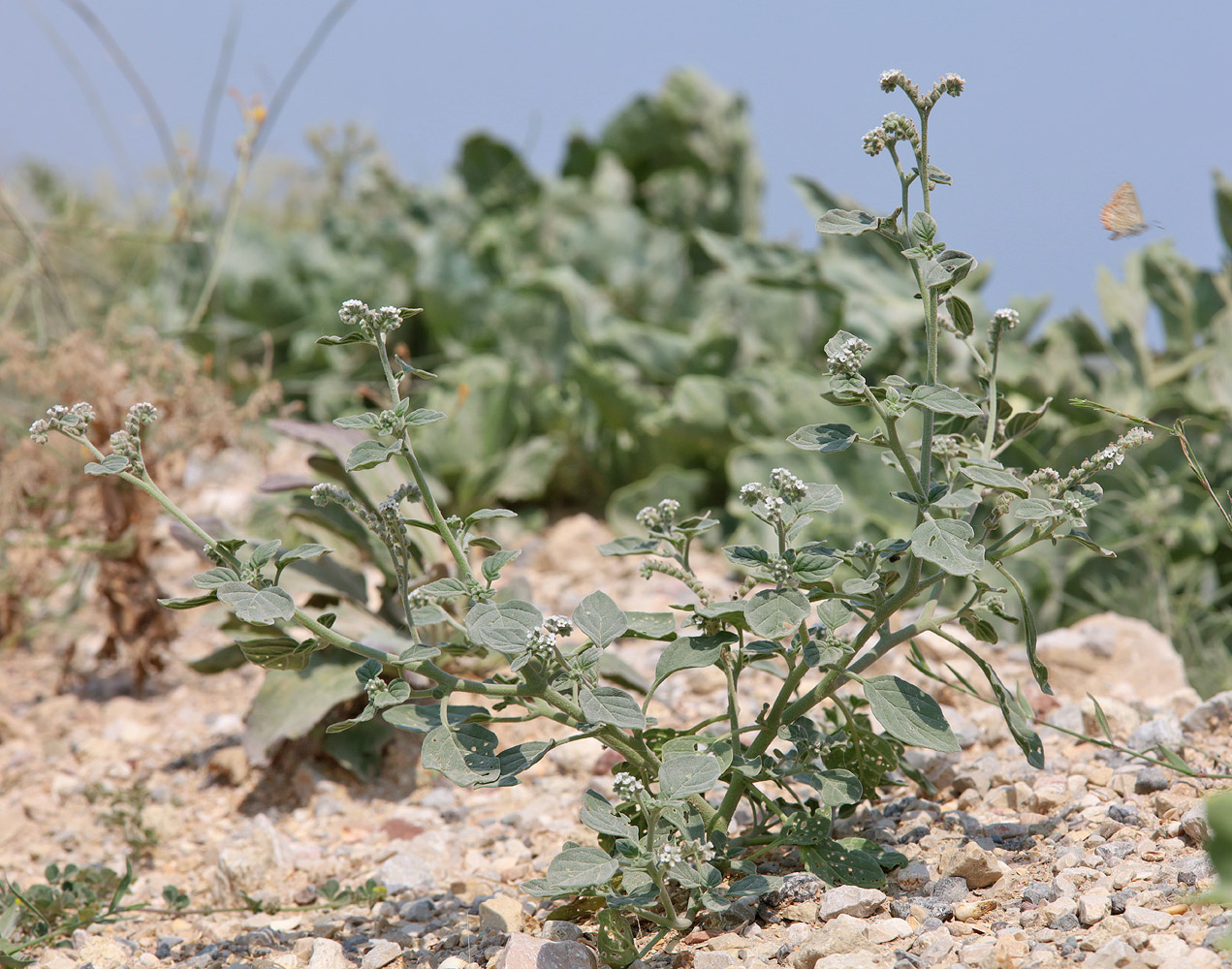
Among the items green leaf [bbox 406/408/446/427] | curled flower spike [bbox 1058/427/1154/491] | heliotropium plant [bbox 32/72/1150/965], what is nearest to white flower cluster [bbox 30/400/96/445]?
heliotropium plant [bbox 32/72/1150/965]

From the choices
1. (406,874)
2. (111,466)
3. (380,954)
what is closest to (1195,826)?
(380,954)

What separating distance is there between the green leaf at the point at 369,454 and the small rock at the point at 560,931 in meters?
0.74

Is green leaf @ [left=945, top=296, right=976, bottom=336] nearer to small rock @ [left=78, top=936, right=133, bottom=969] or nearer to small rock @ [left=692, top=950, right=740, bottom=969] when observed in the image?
small rock @ [left=692, top=950, right=740, bottom=969]

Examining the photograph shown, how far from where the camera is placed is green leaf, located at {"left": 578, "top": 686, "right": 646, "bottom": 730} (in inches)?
51.8

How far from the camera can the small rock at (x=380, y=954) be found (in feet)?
5.19

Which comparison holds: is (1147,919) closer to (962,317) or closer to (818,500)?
(818,500)

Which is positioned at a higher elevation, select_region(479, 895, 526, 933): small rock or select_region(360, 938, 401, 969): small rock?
select_region(479, 895, 526, 933): small rock

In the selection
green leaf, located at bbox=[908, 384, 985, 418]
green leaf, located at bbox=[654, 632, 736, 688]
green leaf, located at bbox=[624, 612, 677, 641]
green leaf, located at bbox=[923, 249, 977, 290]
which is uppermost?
green leaf, located at bbox=[923, 249, 977, 290]

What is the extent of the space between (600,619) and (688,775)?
233mm

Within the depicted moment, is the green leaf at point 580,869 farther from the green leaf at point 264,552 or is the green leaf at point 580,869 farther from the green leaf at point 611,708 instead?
A: the green leaf at point 264,552

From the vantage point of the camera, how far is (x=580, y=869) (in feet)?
4.42

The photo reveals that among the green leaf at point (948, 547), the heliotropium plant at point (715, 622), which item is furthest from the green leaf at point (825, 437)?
the green leaf at point (948, 547)

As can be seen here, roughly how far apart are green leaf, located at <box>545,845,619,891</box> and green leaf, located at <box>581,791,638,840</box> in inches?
1.5

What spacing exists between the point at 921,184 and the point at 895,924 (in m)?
1.00
